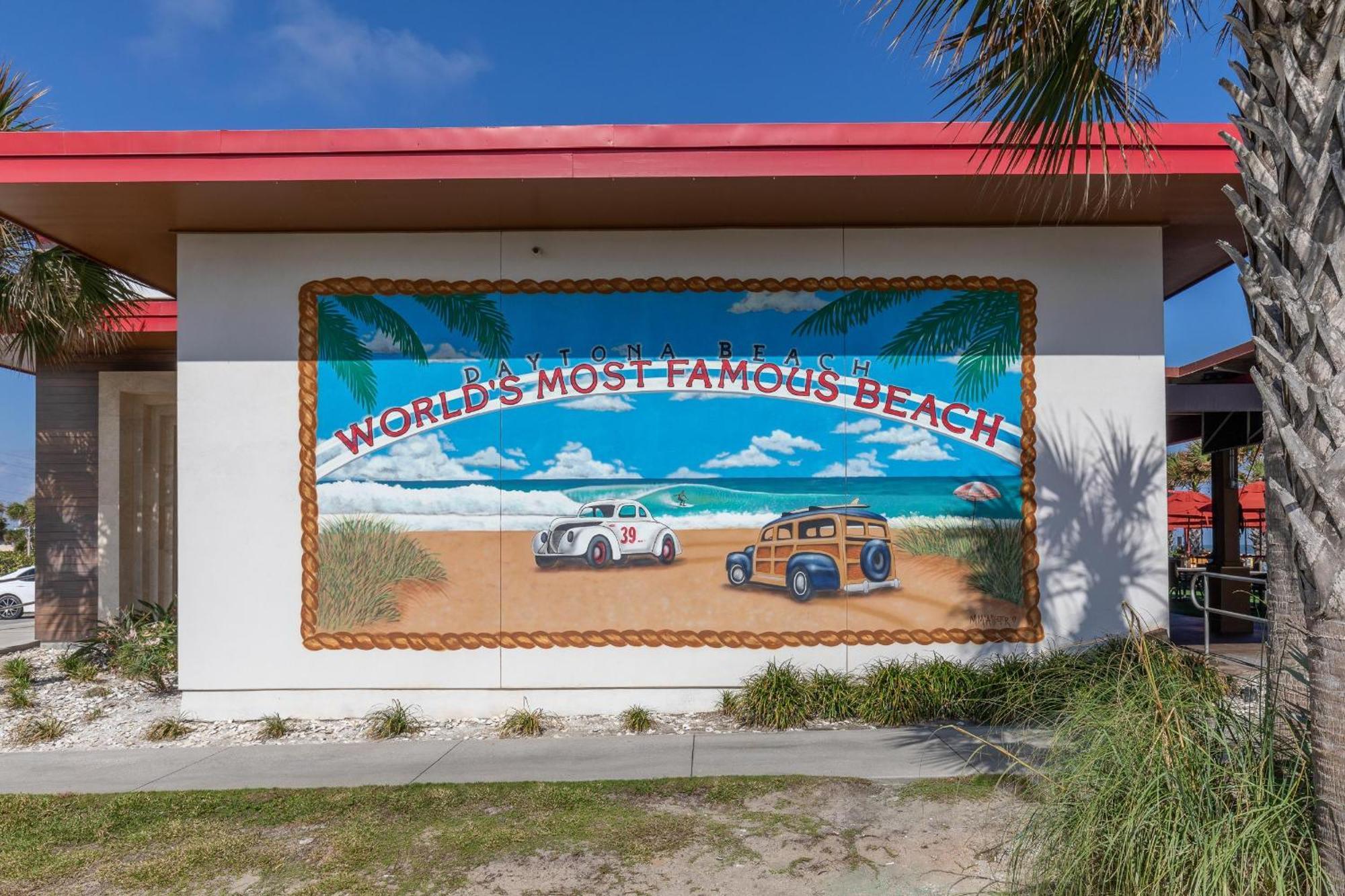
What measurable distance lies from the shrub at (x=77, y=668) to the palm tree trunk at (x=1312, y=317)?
11.5 meters

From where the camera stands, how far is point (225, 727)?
7.95 m

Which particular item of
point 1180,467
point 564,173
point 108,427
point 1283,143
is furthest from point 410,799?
point 1180,467

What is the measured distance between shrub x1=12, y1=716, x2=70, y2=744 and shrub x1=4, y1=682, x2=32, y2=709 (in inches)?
32.6

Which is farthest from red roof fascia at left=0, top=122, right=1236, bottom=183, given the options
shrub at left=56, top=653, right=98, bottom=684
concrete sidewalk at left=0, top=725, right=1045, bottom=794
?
shrub at left=56, top=653, right=98, bottom=684

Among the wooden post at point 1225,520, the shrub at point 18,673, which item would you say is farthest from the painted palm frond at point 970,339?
the shrub at point 18,673

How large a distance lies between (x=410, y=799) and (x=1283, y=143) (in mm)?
6001

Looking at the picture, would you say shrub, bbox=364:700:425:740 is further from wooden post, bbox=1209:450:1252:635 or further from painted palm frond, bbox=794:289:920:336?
wooden post, bbox=1209:450:1252:635

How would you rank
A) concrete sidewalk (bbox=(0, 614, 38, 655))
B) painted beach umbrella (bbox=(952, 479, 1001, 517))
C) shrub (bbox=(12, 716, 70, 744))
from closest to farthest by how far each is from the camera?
1. shrub (bbox=(12, 716, 70, 744))
2. painted beach umbrella (bbox=(952, 479, 1001, 517))
3. concrete sidewalk (bbox=(0, 614, 38, 655))

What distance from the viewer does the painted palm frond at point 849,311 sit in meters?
8.15

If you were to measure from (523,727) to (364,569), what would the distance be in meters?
2.17

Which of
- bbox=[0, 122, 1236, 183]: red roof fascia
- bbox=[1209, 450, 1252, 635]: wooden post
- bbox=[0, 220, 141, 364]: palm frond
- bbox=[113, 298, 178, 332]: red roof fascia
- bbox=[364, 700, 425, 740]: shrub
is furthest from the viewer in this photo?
bbox=[1209, 450, 1252, 635]: wooden post

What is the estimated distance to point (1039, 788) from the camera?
13.9ft

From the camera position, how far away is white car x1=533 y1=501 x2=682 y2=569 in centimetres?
802
